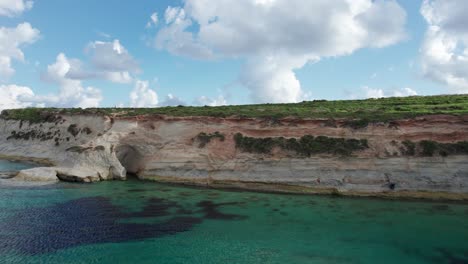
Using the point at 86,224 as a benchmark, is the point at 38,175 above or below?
above

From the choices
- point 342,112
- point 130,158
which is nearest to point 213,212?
point 130,158

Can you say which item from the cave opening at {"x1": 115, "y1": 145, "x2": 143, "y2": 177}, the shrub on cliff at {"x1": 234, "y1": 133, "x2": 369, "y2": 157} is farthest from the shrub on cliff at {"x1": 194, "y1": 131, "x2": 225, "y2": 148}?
the cave opening at {"x1": 115, "y1": 145, "x2": 143, "y2": 177}

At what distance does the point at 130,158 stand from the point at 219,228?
820 inches

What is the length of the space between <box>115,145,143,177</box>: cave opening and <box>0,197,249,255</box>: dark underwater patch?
456 inches

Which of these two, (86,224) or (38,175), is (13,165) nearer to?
(38,175)

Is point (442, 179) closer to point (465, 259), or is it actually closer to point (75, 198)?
point (465, 259)

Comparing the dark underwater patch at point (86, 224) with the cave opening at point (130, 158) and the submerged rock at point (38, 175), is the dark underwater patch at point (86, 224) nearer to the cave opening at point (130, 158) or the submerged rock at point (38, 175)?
the submerged rock at point (38, 175)

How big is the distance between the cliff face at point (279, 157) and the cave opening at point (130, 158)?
0.33 ft

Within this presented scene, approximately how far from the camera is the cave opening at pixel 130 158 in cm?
3834

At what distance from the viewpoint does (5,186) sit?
29.7 metres

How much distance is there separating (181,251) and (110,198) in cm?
1191

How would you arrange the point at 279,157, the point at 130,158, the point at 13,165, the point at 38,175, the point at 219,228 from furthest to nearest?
1. the point at 13,165
2. the point at 130,158
3. the point at 279,157
4. the point at 38,175
5. the point at 219,228

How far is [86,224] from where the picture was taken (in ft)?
69.1

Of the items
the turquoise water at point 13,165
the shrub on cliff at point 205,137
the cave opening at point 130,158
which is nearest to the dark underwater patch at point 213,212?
the shrub on cliff at point 205,137
